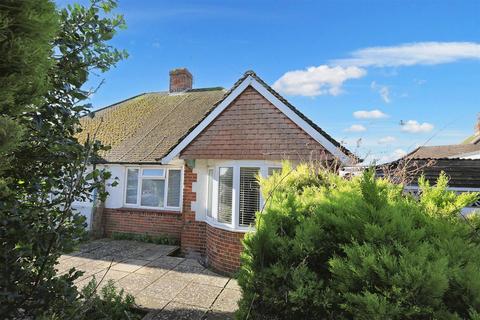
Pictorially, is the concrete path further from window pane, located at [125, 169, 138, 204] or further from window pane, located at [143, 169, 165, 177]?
window pane, located at [143, 169, 165, 177]

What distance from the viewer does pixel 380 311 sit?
1782 millimetres

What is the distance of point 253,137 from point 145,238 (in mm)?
5992

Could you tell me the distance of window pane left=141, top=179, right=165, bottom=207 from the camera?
416 inches

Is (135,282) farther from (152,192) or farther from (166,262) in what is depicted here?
(152,192)

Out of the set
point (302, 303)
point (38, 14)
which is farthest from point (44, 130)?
point (302, 303)

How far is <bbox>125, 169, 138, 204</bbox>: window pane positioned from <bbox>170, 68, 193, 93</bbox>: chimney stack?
6930mm

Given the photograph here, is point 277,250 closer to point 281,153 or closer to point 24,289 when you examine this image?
point 24,289

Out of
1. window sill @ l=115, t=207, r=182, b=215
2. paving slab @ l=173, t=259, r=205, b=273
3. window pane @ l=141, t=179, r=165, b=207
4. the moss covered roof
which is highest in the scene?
the moss covered roof

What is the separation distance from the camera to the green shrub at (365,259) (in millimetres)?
1822

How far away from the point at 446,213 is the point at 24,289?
3.86 meters

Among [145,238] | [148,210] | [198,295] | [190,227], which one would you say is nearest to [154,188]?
[148,210]

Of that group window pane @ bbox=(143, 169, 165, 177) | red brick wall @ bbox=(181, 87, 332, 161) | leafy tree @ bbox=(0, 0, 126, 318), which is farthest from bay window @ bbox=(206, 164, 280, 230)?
leafy tree @ bbox=(0, 0, 126, 318)

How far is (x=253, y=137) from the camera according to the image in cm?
724

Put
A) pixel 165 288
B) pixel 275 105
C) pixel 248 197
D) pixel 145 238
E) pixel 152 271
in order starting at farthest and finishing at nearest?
pixel 145 238, pixel 275 105, pixel 248 197, pixel 152 271, pixel 165 288
